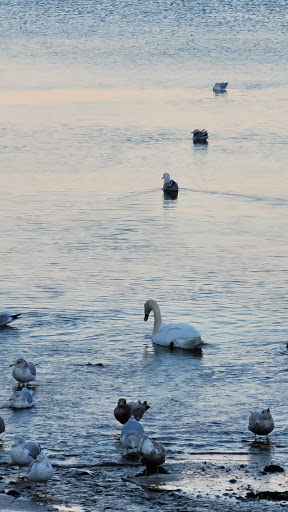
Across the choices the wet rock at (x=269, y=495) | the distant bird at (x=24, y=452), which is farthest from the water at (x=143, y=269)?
the distant bird at (x=24, y=452)

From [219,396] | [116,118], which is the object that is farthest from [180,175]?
[219,396]

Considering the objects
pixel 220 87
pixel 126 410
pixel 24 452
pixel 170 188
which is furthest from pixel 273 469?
pixel 220 87

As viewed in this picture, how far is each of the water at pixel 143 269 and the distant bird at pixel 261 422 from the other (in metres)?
0.25

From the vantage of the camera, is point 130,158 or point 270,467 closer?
point 270,467

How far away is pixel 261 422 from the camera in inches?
620

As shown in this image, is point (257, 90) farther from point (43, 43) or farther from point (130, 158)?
point (43, 43)

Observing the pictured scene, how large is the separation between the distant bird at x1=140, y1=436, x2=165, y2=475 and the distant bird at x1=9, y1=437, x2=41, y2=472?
124cm

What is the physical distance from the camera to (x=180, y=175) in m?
36.7

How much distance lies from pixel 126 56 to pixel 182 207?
36.3 meters

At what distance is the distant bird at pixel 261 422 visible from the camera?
15.7 meters

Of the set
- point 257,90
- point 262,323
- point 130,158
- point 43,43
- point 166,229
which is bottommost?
point 262,323

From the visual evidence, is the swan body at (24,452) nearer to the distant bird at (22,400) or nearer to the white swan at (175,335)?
the distant bird at (22,400)

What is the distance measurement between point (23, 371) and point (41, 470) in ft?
13.4

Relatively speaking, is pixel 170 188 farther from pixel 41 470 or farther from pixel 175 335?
pixel 41 470
